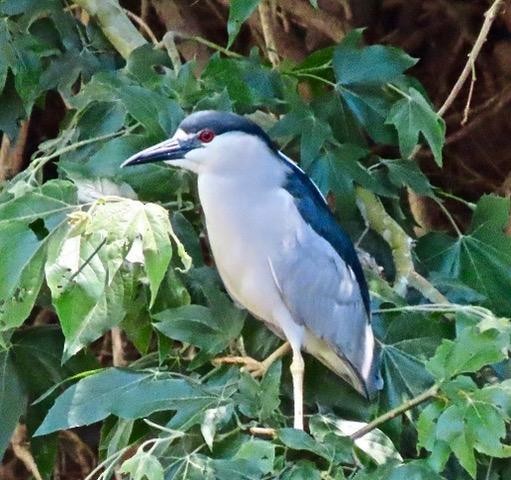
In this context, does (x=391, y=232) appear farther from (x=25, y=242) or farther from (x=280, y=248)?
(x=25, y=242)

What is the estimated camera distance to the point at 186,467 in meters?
1.12

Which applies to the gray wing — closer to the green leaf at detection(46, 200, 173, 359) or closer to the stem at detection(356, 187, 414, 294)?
the stem at detection(356, 187, 414, 294)

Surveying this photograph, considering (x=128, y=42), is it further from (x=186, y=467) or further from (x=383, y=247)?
(x=186, y=467)

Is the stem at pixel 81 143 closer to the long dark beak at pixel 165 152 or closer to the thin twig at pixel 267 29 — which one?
the long dark beak at pixel 165 152

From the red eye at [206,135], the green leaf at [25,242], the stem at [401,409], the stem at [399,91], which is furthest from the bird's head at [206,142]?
the stem at [401,409]

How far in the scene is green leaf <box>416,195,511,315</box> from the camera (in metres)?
1.59

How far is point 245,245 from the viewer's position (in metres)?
1.49

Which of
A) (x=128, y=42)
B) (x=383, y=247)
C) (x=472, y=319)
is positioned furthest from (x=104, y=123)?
(x=472, y=319)

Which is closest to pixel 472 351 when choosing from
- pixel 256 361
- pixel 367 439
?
pixel 367 439

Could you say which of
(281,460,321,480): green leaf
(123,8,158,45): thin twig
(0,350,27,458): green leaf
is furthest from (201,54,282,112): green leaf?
(281,460,321,480): green leaf

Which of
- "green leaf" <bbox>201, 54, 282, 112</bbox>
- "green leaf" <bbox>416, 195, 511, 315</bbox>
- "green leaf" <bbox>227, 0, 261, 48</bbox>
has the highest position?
"green leaf" <bbox>227, 0, 261, 48</bbox>

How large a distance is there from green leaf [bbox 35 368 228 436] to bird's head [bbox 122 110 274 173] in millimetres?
268

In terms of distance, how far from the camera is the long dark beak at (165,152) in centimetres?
137

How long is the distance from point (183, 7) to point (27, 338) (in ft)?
2.39
